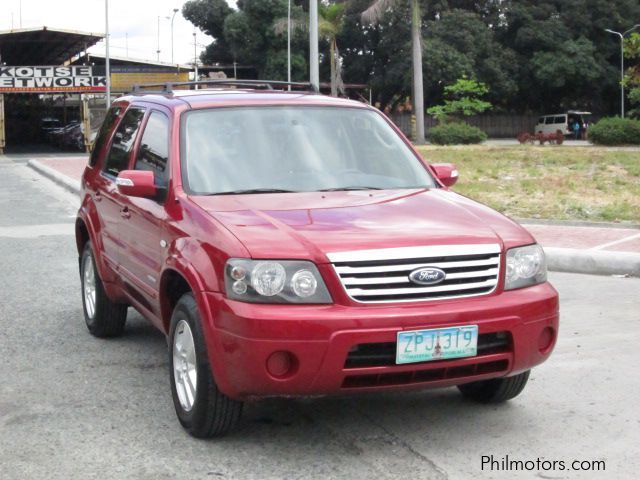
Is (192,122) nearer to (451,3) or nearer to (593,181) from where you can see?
(593,181)

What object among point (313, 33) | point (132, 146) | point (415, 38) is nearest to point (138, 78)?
point (415, 38)

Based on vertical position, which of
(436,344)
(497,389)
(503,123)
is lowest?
(497,389)

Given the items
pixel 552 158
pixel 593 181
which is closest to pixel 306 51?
pixel 552 158

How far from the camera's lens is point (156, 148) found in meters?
5.80

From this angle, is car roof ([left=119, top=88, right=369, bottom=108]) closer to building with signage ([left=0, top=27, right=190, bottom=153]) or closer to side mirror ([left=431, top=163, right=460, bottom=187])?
side mirror ([left=431, top=163, right=460, bottom=187])

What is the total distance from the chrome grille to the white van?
5345 centimetres

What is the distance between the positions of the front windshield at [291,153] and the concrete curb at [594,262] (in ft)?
14.9

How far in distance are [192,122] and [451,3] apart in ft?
197

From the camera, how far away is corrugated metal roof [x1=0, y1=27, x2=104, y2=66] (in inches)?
1879

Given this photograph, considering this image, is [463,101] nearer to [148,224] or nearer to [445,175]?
[445,175]

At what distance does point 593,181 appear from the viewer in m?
19.8

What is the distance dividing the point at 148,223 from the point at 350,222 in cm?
141

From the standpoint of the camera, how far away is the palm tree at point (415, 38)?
40312 mm

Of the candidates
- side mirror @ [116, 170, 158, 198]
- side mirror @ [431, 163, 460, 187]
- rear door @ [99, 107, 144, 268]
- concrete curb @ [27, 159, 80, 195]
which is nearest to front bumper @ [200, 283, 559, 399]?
side mirror @ [116, 170, 158, 198]
